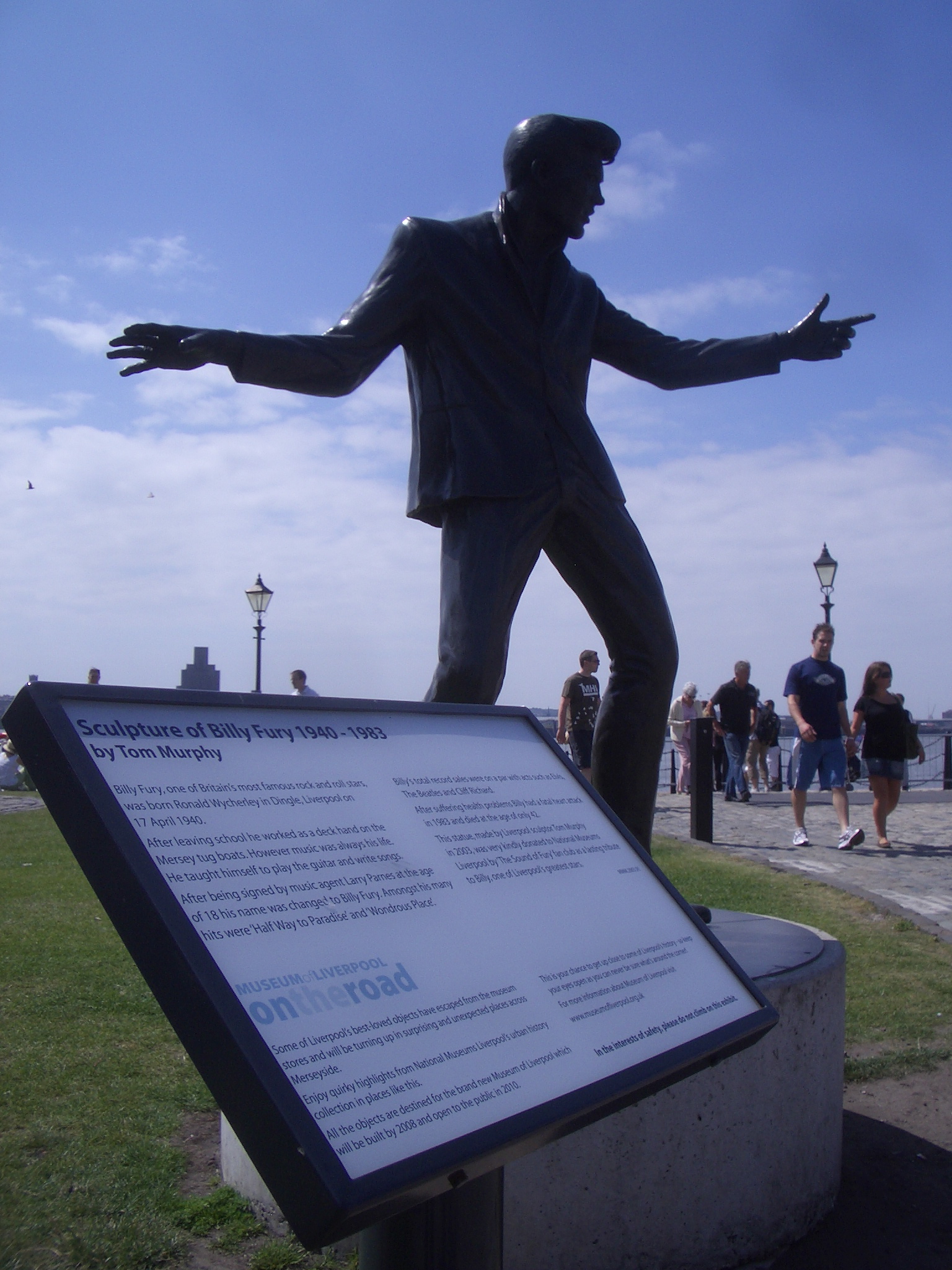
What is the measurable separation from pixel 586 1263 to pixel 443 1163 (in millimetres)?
1495

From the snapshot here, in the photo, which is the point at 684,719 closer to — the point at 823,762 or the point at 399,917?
the point at 823,762

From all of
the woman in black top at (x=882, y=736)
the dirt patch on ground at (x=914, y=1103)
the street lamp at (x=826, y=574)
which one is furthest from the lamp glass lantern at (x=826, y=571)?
the dirt patch on ground at (x=914, y=1103)

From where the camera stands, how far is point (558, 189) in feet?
9.33

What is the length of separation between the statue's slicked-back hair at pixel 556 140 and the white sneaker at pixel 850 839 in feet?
24.4

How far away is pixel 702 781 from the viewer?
9.02 metres

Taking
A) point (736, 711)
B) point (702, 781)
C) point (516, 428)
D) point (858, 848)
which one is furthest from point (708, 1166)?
point (736, 711)

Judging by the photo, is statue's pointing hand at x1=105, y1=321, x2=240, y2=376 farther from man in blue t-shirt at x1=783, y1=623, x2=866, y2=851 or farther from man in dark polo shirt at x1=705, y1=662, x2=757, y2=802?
man in dark polo shirt at x1=705, y1=662, x2=757, y2=802

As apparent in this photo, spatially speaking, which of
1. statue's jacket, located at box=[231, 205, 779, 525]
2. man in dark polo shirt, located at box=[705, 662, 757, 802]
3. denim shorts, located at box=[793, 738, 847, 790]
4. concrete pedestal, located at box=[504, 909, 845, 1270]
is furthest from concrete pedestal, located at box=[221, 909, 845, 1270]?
man in dark polo shirt, located at box=[705, 662, 757, 802]

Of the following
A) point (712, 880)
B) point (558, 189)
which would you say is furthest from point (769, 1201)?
point (712, 880)

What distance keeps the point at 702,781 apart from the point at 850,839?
1377mm

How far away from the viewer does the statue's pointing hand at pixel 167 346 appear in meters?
2.29

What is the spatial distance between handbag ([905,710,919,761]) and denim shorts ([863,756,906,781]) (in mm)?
116

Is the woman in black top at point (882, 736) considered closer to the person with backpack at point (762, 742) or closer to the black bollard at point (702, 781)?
the black bollard at point (702, 781)

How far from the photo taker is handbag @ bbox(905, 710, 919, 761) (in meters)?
9.27
